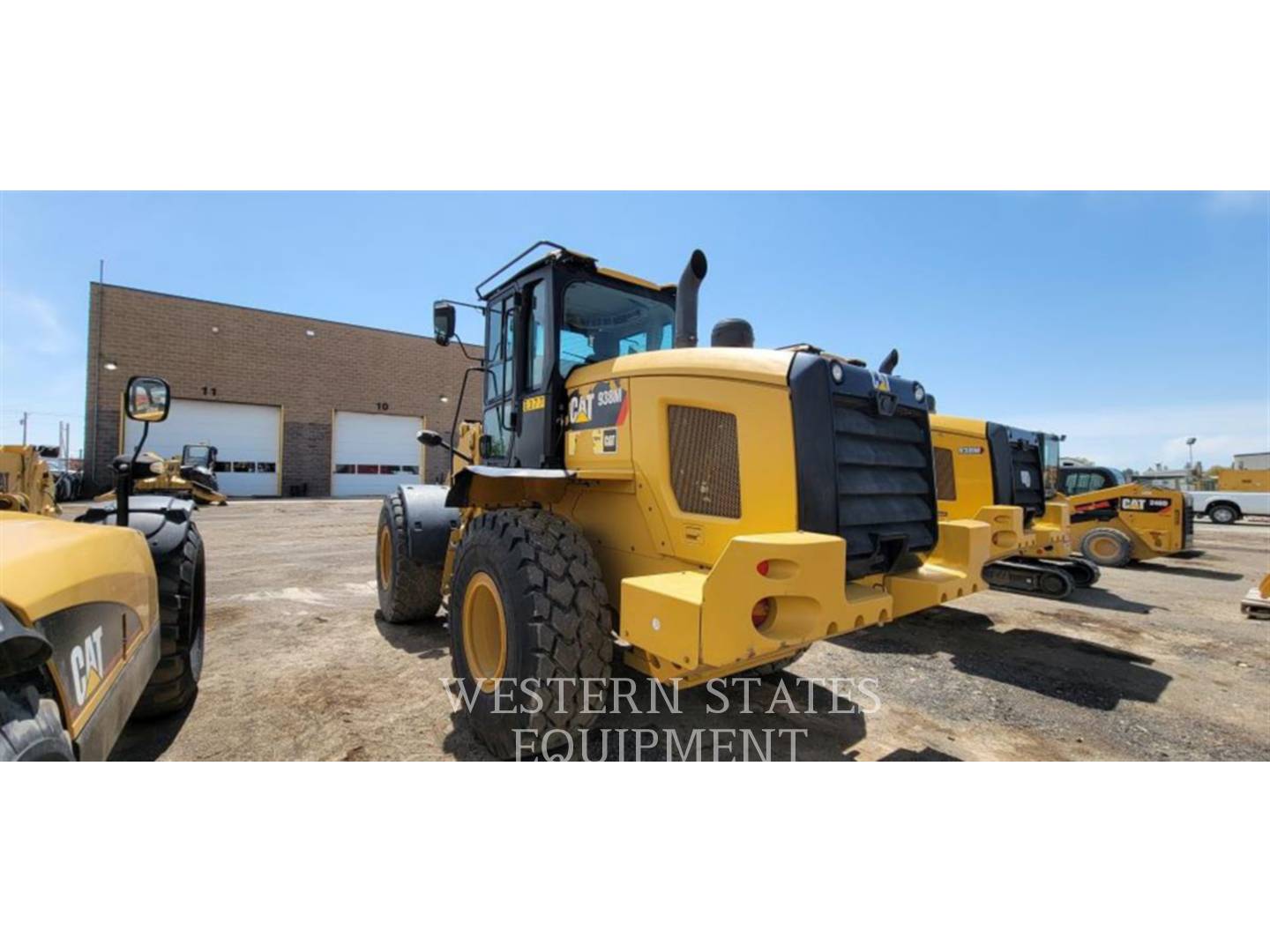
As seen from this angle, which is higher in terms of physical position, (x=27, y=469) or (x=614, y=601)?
(x=27, y=469)

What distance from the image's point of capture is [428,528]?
4.98 meters

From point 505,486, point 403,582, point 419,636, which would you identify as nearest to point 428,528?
point 403,582

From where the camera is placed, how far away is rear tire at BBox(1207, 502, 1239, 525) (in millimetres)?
22750

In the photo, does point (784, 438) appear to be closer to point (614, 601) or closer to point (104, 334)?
point (614, 601)

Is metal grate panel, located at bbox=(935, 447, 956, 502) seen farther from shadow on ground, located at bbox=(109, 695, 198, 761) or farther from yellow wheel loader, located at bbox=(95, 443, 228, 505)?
shadow on ground, located at bbox=(109, 695, 198, 761)

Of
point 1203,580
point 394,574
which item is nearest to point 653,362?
point 394,574

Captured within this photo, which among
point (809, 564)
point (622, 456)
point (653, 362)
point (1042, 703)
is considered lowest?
point (1042, 703)

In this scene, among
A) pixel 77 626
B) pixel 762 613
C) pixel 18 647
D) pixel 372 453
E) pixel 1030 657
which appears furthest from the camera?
pixel 372 453

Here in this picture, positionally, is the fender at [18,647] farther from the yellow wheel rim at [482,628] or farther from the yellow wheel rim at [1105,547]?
the yellow wheel rim at [1105,547]

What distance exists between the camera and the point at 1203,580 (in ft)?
31.4

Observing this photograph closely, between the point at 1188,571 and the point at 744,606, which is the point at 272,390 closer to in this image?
the point at 744,606

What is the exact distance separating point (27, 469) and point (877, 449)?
9.22 m

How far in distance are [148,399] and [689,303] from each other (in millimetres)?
2717

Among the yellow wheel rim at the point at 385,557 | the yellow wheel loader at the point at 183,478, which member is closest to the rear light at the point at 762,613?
the yellow wheel loader at the point at 183,478
